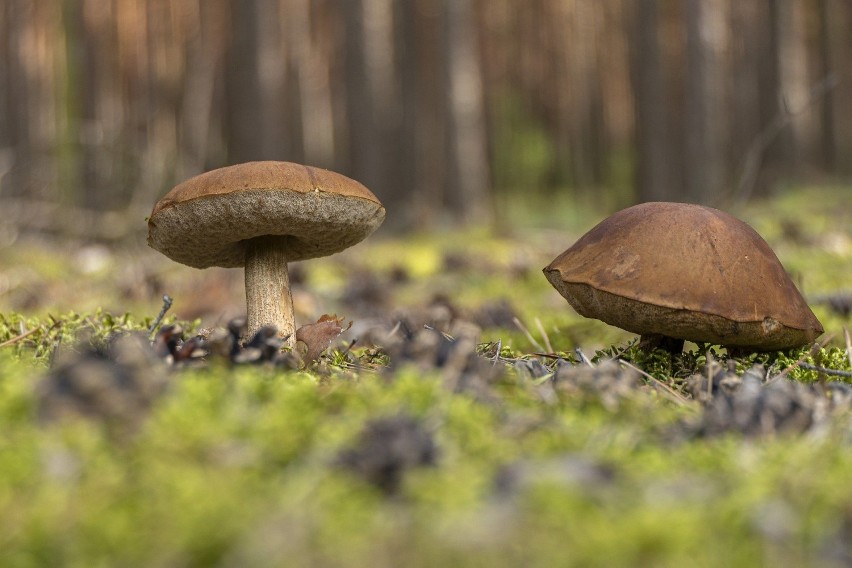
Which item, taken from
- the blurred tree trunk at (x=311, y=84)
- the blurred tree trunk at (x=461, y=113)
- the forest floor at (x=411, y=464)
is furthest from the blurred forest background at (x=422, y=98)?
the forest floor at (x=411, y=464)

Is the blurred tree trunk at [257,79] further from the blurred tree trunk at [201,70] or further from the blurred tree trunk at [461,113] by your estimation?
the blurred tree trunk at [201,70]

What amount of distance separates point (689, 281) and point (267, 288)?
1.53m

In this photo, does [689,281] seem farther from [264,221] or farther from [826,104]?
[826,104]

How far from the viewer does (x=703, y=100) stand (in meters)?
12.7

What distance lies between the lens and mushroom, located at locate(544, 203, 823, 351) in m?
2.02

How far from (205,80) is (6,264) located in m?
26.1

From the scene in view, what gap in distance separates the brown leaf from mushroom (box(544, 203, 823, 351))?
2.61 feet

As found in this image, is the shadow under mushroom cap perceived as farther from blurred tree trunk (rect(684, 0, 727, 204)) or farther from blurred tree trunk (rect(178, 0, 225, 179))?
blurred tree trunk (rect(178, 0, 225, 179))

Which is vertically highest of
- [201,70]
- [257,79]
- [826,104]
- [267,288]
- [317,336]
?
[201,70]

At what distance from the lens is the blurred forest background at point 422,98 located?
1285cm

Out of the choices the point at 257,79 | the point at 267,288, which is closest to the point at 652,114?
the point at 257,79

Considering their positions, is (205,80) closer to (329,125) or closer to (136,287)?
(329,125)

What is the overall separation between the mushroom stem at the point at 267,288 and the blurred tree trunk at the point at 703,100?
35.8ft

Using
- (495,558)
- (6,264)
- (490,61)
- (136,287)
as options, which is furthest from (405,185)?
(490,61)
